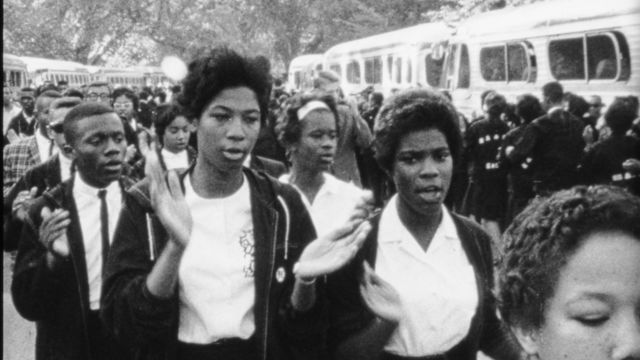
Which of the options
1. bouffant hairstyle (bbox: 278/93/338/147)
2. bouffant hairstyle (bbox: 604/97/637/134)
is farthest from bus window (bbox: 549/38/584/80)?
bouffant hairstyle (bbox: 278/93/338/147)

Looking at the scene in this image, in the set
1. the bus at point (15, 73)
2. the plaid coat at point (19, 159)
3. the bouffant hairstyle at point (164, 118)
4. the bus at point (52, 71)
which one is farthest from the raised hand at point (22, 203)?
the bus at point (52, 71)

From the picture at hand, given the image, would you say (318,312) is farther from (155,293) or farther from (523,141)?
(523,141)

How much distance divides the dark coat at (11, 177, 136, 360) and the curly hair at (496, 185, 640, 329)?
2.02m

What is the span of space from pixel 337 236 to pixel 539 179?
6037 millimetres

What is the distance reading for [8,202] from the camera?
454 cm

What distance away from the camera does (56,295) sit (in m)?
3.42

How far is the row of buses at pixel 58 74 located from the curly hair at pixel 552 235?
49.7ft

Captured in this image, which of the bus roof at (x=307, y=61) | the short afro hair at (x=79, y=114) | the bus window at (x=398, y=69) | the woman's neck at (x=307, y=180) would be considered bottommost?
the woman's neck at (x=307, y=180)

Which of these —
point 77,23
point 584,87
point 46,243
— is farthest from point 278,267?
point 77,23

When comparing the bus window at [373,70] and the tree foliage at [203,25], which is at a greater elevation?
the tree foliage at [203,25]

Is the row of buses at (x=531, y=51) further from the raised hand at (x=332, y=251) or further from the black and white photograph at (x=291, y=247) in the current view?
the raised hand at (x=332, y=251)

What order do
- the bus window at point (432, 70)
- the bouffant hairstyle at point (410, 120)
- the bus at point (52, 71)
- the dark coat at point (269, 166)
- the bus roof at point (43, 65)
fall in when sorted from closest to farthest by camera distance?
the bouffant hairstyle at point (410, 120) < the dark coat at point (269, 166) < the bus window at point (432, 70) < the bus at point (52, 71) < the bus roof at point (43, 65)

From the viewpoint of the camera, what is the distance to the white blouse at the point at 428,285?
2.66 m

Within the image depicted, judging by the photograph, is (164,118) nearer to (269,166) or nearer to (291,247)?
(269,166)
